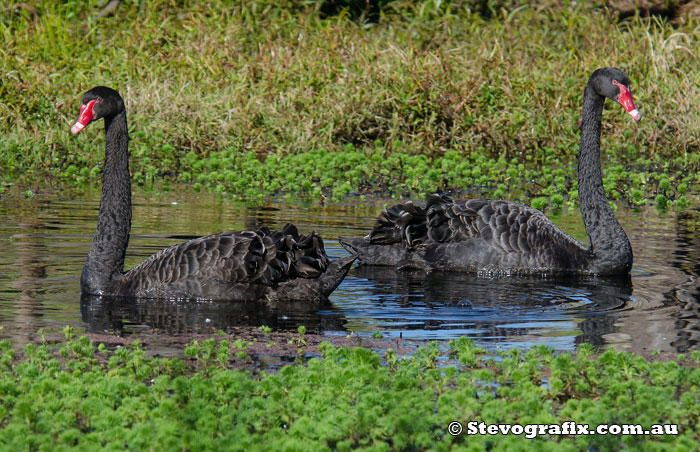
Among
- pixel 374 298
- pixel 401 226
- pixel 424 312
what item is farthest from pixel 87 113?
pixel 401 226

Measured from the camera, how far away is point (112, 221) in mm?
8062

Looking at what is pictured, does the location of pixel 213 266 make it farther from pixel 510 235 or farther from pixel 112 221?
pixel 510 235

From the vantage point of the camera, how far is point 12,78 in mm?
14617

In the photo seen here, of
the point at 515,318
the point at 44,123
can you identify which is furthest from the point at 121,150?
the point at 44,123

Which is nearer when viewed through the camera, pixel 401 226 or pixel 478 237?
pixel 478 237

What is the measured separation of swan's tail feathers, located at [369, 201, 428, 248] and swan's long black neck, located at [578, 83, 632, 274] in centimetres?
134

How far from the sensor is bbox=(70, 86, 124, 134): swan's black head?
7.73 meters

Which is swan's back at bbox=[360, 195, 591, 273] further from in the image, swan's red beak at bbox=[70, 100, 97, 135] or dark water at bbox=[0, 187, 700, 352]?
swan's red beak at bbox=[70, 100, 97, 135]

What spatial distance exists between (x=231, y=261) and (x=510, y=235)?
2.58 m

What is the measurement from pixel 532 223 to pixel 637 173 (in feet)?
17.7

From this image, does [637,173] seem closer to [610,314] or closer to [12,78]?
[610,314]

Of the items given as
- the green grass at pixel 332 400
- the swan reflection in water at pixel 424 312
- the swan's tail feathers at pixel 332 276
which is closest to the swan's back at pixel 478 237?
the swan reflection in water at pixel 424 312

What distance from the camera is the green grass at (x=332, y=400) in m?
4.59

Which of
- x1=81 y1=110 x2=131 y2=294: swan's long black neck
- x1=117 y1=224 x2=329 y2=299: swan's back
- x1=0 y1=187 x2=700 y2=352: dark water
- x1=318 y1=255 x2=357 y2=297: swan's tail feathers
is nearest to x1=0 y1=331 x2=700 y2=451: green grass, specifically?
x1=0 y1=187 x2=700 y2=352: dark water
